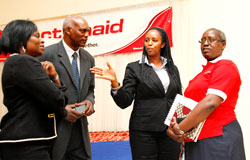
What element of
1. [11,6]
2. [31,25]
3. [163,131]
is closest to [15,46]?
[31,25]

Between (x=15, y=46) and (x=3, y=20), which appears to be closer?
(x=15, y=46)

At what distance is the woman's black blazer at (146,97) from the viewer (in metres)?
1.89

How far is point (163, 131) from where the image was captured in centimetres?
189

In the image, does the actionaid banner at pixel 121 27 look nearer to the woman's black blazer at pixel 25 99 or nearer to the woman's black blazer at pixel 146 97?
the woman's black blazer at pixel 146 97

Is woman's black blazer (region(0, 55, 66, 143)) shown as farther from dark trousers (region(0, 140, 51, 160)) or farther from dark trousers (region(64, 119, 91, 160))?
dark trousers (region(64, 119, 91, 160))

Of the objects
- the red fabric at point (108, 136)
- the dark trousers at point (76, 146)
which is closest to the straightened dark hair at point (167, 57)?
the dark trousers at point (76, 146)

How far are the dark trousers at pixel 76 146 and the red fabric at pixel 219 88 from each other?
100 cm

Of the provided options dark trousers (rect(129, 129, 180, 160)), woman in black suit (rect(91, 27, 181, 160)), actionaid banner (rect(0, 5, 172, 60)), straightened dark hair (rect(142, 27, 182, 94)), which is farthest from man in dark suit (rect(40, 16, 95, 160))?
actionaid banner (rect(0, 5, 172, 60))

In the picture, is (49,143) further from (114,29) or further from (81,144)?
(114,29)

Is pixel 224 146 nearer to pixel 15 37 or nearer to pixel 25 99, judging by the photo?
pixel 25 99

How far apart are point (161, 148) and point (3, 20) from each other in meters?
6.95

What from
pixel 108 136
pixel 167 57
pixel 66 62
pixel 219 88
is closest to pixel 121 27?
pixel 108 136

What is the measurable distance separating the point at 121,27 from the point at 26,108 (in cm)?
474

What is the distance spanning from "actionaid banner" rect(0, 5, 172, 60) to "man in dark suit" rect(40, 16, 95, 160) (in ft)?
11.4
